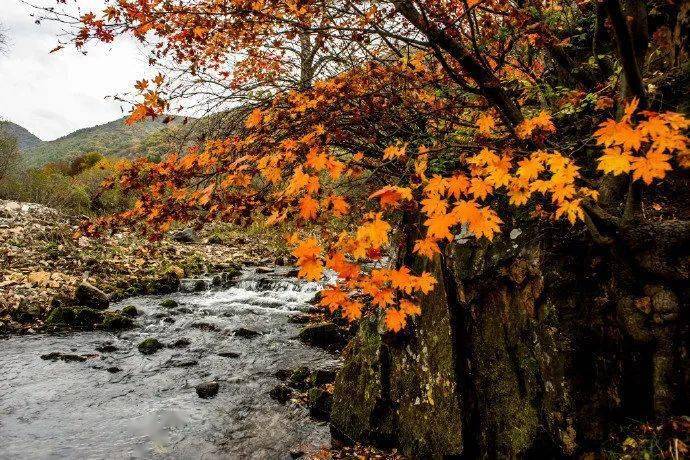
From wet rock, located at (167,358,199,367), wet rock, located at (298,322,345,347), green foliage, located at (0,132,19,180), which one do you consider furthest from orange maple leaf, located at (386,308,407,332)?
green foliage, located at (0,132,19,180)

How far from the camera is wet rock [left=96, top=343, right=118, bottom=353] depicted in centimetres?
681

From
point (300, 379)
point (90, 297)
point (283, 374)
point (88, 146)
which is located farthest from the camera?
point (88, 146)

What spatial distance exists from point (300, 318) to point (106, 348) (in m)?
3.62

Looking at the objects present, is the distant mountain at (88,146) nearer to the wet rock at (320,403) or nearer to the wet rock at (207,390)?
the wet rock at (207,390)

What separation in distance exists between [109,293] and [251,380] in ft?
16.6

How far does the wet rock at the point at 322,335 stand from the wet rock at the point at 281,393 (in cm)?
150

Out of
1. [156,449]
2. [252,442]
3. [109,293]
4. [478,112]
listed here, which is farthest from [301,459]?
[109,293]

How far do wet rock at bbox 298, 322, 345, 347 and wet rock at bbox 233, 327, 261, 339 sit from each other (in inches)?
37.7

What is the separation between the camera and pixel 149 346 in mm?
7000

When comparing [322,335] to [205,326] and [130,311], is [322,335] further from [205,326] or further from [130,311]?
[130,311]

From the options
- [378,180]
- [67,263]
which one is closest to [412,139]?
[378,180]

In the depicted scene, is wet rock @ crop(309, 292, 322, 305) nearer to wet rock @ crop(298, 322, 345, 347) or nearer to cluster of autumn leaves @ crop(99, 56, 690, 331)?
wet rock @ crop(298, 322, 345, 347)

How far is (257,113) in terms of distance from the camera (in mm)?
4531

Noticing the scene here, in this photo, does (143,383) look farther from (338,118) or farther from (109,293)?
(338,118)
